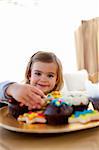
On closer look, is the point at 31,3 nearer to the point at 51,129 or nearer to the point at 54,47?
the point at 54,47

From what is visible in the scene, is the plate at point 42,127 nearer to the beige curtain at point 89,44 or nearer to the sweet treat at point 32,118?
the sweet treat at point 32,118

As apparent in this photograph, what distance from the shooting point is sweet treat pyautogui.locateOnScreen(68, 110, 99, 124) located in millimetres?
681

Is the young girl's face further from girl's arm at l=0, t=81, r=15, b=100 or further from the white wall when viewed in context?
the white wall

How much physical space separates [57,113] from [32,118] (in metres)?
0.07

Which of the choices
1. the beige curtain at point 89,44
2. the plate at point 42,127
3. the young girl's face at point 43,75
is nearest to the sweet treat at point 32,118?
the plate at point 42,127

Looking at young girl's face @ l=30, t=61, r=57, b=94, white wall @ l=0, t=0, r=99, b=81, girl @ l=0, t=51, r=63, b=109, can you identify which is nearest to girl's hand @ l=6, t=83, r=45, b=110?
girl @ l=0, t=51, r=63, b=109

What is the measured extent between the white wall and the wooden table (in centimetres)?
296

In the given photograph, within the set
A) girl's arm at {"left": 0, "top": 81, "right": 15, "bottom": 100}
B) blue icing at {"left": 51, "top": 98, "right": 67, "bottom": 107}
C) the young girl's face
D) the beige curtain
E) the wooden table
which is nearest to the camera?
the wooden table

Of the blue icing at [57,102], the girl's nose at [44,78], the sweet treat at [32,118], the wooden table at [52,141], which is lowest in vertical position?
the wooden table at [52,141]

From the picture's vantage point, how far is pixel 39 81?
1.08 m

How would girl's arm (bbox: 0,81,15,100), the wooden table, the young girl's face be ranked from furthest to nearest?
the young girl's face, girl's arm (bbox: 0,81,15,100), the wooden table

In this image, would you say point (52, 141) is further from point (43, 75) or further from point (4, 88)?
point (43, 75)

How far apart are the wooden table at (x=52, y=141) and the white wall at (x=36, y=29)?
2963 millimetres

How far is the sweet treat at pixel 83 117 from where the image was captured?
681 millimetres
